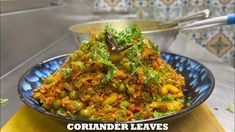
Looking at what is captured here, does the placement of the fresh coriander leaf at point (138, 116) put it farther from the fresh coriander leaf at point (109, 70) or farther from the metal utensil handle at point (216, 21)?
the metal utensil handle at point (216, 21)

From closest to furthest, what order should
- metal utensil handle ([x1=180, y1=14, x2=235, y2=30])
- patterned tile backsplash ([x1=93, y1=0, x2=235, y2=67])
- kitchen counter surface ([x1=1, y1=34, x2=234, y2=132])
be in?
kitchen counter surface ([x1=1, y1=34, x2=234, y2=132]) < metal utensil handle ([x1=180, y1=14, x2=235, y2=30]) < patterned tile backsplash ([x1=93, y1=0, x2=235, y2=67])

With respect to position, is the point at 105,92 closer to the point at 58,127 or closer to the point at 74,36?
the point at 58,127

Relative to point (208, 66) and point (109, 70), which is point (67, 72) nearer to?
point (109, 70)

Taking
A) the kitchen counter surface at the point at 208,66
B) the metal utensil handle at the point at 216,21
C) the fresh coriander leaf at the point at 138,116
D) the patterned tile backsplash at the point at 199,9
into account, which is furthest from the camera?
the patterned tile backsplash at the point at 199,9

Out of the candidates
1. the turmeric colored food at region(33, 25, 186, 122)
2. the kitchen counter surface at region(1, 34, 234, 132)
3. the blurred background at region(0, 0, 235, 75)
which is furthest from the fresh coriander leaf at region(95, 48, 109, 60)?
the blurred background at region(0, 0, 235, 75)

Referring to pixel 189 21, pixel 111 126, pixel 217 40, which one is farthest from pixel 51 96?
pixel 217 40

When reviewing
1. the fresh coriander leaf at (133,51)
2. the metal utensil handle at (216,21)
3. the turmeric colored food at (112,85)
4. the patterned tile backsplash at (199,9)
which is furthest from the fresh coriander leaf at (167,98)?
the patterned tile backsplash at (199,9)

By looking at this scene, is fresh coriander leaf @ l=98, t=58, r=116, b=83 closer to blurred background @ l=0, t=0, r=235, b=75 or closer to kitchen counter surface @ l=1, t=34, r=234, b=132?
kitchen counter surface @ l=1, t=34, r=234, b=132
